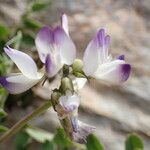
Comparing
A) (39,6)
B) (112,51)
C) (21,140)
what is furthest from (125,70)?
(112,51)

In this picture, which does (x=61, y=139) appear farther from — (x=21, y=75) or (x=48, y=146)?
(x=21, y=75)

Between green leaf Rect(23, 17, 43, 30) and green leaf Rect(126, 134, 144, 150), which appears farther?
green leaf Rect(23, 17, 43, 30)

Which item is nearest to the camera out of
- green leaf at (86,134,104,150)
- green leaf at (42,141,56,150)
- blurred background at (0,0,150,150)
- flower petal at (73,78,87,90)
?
flower petal at (73,78,87,90)

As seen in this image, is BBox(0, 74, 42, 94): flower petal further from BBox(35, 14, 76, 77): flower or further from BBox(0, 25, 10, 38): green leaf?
BBox(0, 25, 10, 38): green leaf

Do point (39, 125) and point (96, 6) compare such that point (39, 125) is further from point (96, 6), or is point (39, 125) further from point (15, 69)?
point (96, 6)

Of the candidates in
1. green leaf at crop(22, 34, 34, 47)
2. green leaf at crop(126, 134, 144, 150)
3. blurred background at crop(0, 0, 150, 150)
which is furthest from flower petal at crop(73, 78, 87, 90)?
green leaf at crop(22, 34, 34, 47)
